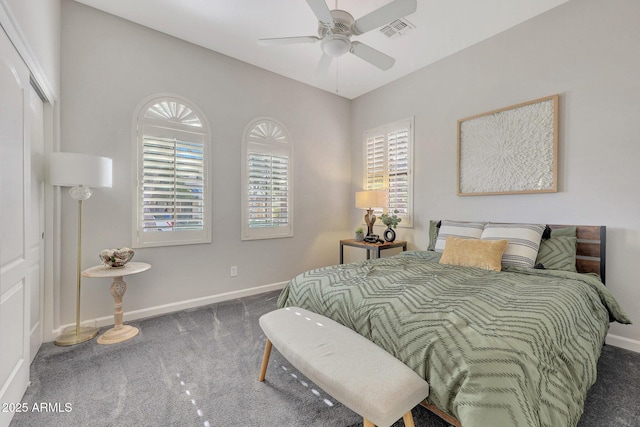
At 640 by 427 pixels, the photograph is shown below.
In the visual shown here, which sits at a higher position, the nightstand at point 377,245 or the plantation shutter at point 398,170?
the plantation shutter at point 398,170

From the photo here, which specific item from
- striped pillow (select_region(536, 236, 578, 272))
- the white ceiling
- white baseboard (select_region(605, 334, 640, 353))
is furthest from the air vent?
white baseboard (select_region(605, 334, 640, 353))

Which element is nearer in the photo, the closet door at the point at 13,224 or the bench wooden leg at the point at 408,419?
the bench wooden leg at the point at 408,419

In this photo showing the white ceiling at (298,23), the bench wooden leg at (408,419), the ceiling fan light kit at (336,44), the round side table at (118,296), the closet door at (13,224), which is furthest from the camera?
the white ceiling at (298,23)

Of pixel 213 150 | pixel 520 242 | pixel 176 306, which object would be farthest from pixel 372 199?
pixel 176 306

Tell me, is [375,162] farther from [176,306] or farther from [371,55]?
[176,306]

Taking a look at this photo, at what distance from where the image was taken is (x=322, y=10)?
186 cm

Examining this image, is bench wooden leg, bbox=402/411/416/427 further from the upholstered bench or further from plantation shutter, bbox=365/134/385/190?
plantation shutter, bbox=365/134/385/190

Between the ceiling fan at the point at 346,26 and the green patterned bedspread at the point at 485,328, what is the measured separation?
1834mm

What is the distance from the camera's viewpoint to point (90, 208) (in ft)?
8.63

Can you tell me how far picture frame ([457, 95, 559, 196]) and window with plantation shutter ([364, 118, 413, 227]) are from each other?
2.37ft

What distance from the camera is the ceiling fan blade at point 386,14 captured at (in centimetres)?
178

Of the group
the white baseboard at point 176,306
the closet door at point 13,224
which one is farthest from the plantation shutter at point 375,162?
the closet door at point 13,224

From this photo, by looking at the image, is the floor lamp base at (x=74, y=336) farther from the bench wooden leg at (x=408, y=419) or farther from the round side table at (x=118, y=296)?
the bench wooden leg at (x=408, y=419)

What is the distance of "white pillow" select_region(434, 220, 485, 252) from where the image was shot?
2.84 m
